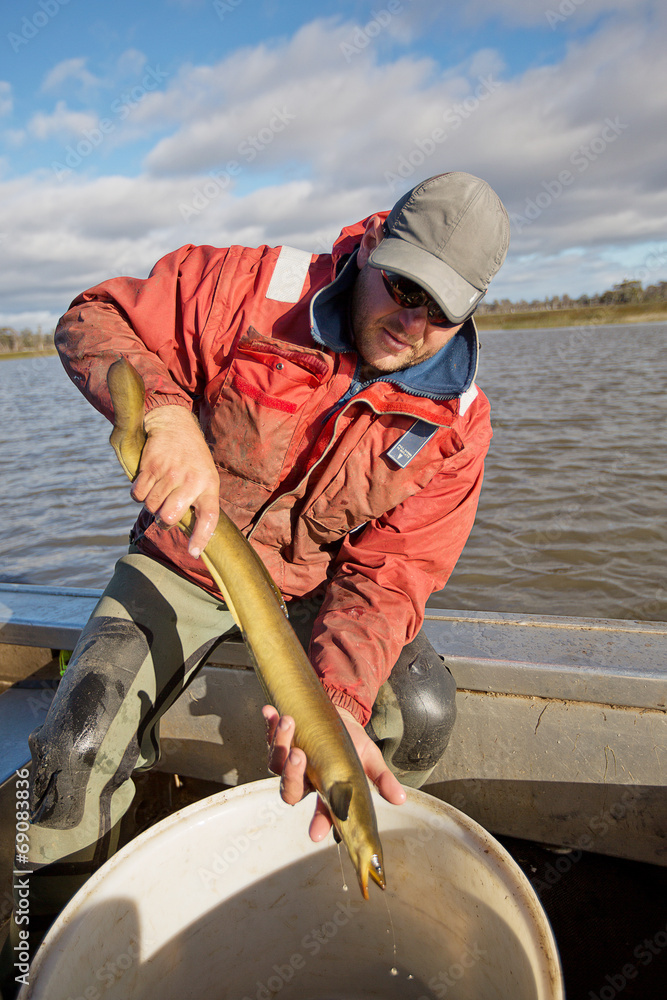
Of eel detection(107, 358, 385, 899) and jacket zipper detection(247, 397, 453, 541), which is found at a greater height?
jacket zipper detection(247, 397, 453, 541)

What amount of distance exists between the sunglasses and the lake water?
323 cm

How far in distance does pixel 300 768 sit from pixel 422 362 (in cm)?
144

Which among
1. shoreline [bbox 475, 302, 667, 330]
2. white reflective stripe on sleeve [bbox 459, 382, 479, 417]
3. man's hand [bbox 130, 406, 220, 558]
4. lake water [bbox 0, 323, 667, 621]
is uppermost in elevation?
shoreline [bbox 475, 302, 667, 330]

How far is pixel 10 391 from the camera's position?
23.6 metres

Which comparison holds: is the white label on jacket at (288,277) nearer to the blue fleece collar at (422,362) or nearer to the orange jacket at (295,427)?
the orange jacket at (295,427)

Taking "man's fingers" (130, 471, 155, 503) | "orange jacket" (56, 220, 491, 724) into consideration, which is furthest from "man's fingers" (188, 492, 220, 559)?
"orange jacket" (56, 220, 491, 724)

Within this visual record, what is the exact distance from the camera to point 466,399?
235cm

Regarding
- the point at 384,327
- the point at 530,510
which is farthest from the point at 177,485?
the point at 530,510

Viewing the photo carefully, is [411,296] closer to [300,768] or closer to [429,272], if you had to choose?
[429,272]

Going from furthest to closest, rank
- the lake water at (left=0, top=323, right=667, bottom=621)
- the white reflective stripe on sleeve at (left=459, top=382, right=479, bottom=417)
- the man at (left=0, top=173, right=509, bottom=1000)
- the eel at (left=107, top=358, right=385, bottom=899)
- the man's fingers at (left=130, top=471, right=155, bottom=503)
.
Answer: the lake water at (left=0, top=323, right=667, bottom=621) → the white reflective stripe on sleeve at (left=459, top=382, right=479, bottom=417) → the man at (left=0, top=173, right=509, bottom=1000) → the man's fingers at (left=130, top=471, right=155, bottom=503) → the eel at (left=107, top=358, right=385, bottom=899)

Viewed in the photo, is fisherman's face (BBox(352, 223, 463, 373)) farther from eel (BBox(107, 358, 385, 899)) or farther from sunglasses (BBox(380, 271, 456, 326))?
eel (BBox(107, 358, 385, 899))

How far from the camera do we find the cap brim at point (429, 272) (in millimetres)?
1990

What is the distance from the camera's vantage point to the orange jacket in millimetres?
2238

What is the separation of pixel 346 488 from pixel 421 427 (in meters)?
0.35
